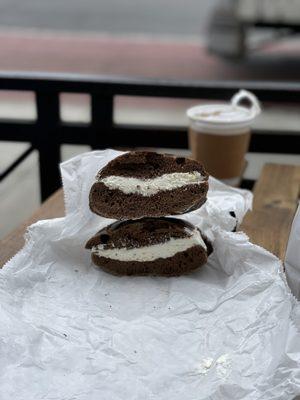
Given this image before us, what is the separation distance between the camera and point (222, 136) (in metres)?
2.14

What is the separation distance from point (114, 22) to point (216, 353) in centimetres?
1146

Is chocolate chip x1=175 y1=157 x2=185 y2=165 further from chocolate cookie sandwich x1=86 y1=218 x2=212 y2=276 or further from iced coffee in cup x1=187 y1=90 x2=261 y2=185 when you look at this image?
iced coffee in cup x1=187 y1=90 x2=261 y2=185

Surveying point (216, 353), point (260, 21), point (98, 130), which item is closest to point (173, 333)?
point (216, 353)

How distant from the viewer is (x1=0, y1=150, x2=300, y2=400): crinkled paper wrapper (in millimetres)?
1150

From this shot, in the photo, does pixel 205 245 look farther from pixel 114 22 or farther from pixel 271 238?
pixel 114 22

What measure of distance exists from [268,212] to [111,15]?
11493mm

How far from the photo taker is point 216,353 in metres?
1.26

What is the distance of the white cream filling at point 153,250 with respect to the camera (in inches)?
63.6

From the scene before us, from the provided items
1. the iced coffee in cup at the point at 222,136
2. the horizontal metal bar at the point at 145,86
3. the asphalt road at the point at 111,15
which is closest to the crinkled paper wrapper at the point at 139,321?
the iced coffee in cup at the point at 222,136

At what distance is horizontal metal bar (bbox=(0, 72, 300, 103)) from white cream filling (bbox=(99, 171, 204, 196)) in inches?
33.7

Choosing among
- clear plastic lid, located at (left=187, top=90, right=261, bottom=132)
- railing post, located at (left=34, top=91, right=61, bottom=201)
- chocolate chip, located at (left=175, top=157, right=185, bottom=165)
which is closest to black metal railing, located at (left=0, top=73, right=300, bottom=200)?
railing post, located at (left=34, top=91, right=61, bottom=201)

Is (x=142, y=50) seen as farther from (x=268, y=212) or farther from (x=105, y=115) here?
(x=268, y=212)

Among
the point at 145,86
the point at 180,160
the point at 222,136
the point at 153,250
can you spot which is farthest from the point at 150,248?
the point at 145,86

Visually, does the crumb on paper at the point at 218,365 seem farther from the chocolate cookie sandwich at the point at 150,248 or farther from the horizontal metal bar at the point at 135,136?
the horizontal metal bar at the point at 135,136
